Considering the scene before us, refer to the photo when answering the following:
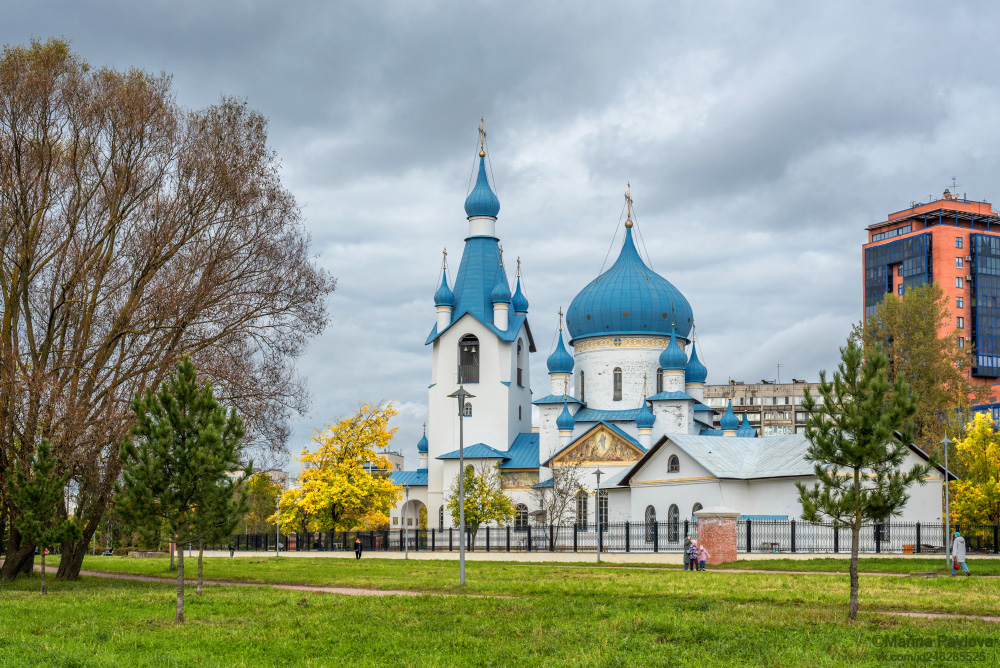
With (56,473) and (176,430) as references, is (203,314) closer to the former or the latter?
(56,473)

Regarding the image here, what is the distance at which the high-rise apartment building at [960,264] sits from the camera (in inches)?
3954

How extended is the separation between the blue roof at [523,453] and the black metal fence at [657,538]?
19.3 ft

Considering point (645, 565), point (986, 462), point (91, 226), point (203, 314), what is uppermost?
point (91, 226)

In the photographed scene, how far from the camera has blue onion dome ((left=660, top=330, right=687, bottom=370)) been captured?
60.4 m

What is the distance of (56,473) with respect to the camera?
77.9ft

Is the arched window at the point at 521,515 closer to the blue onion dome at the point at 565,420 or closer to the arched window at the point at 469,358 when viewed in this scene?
the blue onion dome at the point at 565,420

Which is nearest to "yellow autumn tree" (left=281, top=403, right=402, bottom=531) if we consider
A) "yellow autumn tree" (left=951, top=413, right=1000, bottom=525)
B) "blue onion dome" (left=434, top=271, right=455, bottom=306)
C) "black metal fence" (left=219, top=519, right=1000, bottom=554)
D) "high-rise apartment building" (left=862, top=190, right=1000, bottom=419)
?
"black metal fence" (left=219, top=519, right=1000, bottom=554)

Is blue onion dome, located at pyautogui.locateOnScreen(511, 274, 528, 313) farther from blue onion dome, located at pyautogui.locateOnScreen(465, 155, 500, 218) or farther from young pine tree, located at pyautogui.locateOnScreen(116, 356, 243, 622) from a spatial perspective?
young pine tree, located at pyautogui.locateOnScreen(116, 356, 243, 622)

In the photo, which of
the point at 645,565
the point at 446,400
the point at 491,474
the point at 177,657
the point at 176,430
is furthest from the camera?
the point at 446,400

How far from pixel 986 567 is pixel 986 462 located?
1779 cm

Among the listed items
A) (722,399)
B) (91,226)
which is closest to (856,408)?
(91,226)

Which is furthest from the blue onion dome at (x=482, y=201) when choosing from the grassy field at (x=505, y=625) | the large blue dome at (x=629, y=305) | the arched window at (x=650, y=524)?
the grassy field at (x=505, y=625)

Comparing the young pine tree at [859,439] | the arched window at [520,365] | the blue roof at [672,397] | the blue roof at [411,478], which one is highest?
the arched window at [520,365]

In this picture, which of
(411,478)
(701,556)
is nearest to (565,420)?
(411,478)
